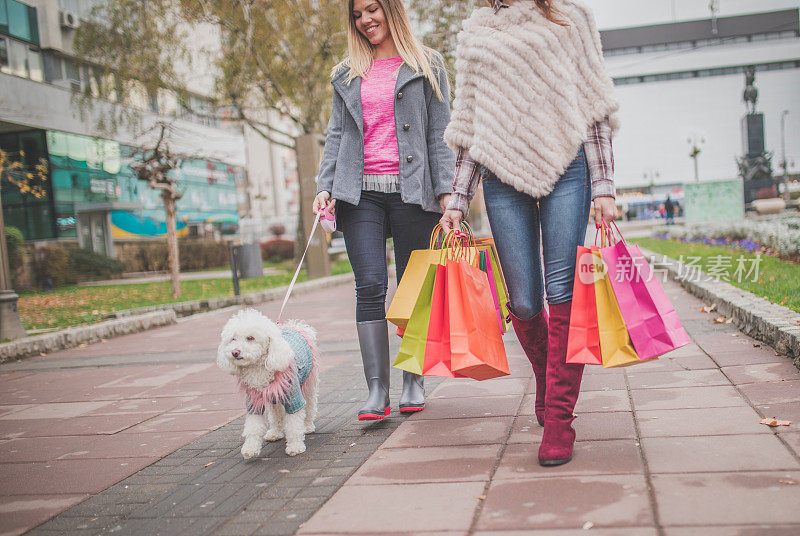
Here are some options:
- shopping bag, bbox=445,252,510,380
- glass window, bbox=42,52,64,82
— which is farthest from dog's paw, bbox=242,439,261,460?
glass window, bbox=42,52,64,82

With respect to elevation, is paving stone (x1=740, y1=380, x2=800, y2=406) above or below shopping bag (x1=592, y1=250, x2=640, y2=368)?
below

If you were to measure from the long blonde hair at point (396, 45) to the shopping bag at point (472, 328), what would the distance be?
1.17 m

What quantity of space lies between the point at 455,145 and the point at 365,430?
1.48 meters

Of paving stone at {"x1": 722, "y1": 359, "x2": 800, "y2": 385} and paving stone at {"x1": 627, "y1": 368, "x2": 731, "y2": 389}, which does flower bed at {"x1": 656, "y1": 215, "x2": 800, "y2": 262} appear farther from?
paving stone at {"x1": 627, "y1": 368, "x2": 731, "y2": 389}

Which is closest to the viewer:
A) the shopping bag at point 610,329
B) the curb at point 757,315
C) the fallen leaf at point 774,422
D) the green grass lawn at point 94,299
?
the shopping bag at point 610,329

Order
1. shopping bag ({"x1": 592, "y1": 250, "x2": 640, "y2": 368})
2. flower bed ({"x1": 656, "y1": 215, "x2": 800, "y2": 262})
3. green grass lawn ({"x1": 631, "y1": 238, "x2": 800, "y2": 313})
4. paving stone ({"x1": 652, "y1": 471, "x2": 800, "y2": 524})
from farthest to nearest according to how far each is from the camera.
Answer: flower bed ({"x1": 656, "y1": 215, "x2": 800, "y2": 262}) → green grass lawn ({"x1": 631, "y1": 238, "x2": 800, "y2": 313}) → shopping bag ({"x1": 592, "y1": 250, "x2": 640, "y2": 368}) → paving stone ({"x1": 652, "y1": 471, "x2": 800, "y2": 524})

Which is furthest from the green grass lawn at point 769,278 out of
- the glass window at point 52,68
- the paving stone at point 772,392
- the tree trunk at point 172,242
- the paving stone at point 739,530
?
the glass window at point 52,68

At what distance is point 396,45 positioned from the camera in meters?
3.64

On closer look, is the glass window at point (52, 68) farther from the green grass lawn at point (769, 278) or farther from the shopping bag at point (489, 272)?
the shopping bag at point (489, 272)

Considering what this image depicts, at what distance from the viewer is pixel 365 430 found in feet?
11.5

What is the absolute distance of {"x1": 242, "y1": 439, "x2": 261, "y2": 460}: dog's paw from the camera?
3146 millimetres

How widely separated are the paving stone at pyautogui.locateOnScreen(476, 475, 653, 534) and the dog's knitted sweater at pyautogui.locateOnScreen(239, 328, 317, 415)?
1060 mm

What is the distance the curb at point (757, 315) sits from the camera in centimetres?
419

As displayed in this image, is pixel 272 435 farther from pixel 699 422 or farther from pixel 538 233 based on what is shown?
pixel 699 422
